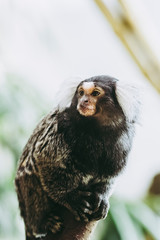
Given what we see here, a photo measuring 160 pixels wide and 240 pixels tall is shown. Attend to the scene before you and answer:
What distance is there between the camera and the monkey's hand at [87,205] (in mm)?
1308

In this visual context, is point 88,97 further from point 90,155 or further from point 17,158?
point 17,158

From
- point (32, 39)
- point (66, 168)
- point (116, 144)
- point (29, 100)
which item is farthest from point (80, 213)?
point (32, 39)

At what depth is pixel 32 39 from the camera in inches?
131

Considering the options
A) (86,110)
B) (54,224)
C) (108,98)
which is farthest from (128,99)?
(54,224)

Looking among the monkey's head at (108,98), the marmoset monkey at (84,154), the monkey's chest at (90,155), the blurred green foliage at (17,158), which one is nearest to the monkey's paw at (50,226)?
the marmoset monkey at (84,154)

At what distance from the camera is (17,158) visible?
2.96 metres

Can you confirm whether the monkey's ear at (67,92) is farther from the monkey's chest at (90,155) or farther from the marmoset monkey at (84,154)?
the monkey's chest at (90,155)

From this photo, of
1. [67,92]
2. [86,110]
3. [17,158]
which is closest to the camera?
[86,110]

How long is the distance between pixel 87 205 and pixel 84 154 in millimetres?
162

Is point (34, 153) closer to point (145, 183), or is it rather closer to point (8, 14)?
point (8, 14)

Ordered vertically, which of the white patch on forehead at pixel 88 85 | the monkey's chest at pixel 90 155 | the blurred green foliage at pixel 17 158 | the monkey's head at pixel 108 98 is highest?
the white patch on forehead at pixel 88 85

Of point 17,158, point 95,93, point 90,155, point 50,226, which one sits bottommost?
point 17,158

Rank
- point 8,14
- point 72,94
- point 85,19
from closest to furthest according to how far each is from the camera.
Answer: point 72,94 < point 8,14 < point 85,19

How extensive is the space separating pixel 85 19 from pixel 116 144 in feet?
10.4
